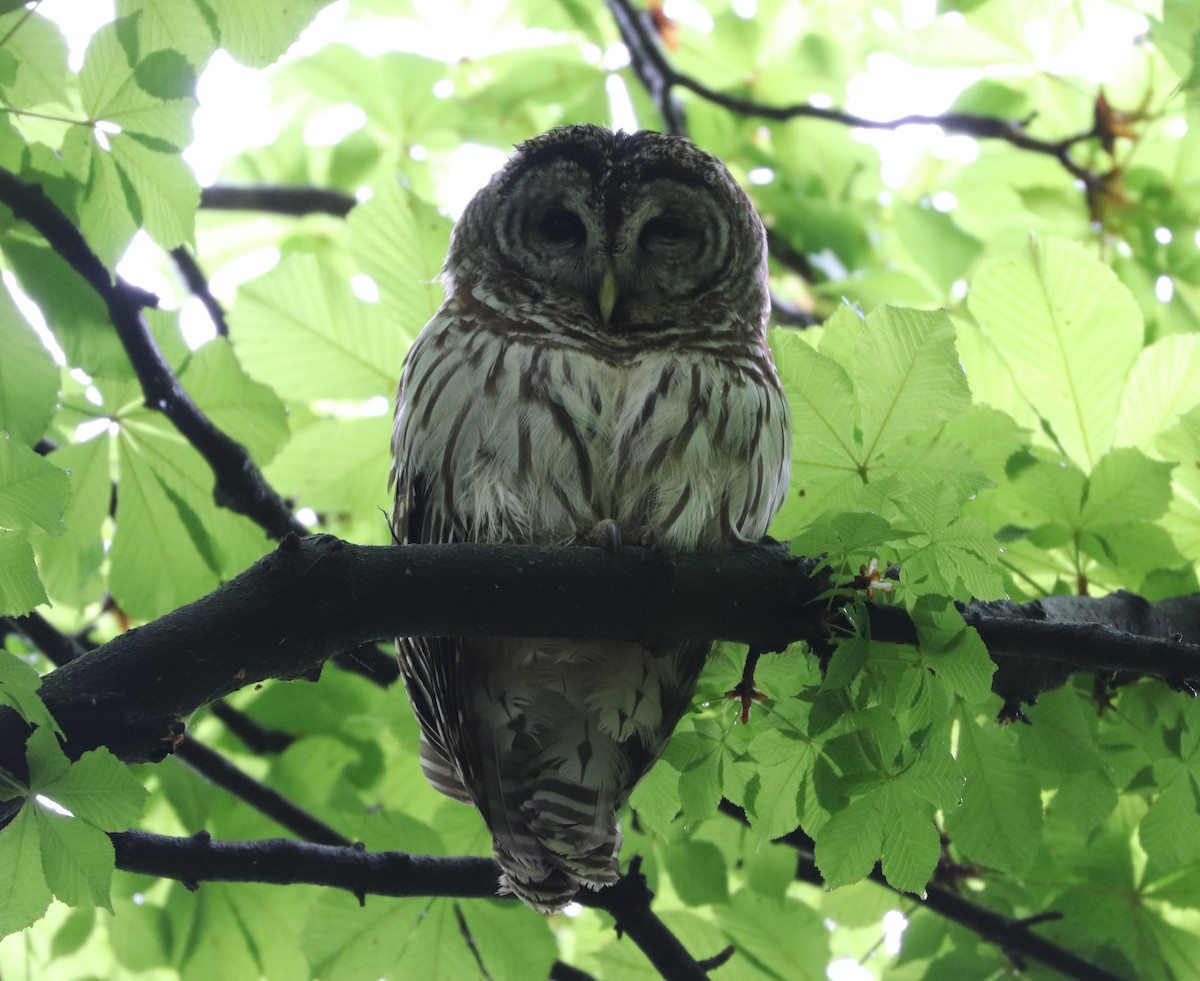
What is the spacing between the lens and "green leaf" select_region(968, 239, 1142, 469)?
2289 mm

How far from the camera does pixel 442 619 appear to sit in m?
1.65

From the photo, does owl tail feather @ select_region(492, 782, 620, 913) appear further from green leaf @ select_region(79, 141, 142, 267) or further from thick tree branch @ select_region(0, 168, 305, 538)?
green leaf @ select_region(79, 141, 142, 267)

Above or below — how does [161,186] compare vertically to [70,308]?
above

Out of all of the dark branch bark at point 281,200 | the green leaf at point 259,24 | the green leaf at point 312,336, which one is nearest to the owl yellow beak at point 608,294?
the green leaf at point 312,336

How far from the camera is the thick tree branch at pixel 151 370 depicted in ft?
6.50

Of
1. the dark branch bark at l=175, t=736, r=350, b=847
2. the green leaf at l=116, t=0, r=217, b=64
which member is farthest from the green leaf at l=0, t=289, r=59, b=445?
the dark branch bark at l=175, t=736, r=350, b=847

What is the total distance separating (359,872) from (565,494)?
76 cm

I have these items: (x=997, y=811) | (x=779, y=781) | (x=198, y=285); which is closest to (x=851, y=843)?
(x=779, y=781)

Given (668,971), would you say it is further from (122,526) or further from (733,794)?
(122,526)

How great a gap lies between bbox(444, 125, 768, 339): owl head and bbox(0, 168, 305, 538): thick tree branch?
0.67 meters

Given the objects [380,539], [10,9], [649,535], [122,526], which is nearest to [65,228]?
[10,9]

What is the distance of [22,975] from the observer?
306cm

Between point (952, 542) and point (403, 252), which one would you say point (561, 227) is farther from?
point (952, 542)

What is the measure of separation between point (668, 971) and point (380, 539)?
1.38 m
